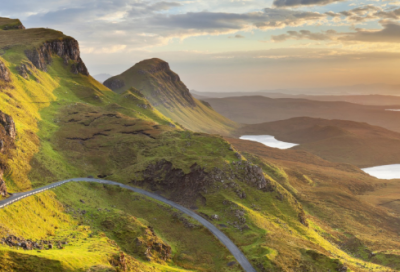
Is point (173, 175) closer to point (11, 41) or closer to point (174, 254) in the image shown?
point (174, 254)

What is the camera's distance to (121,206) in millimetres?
89688

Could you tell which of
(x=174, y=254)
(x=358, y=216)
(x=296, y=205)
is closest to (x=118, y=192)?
(x=174, y=254)

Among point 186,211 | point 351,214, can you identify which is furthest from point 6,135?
point 351,214

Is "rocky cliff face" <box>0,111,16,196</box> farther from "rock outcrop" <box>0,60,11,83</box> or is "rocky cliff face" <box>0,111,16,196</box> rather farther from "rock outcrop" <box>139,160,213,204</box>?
"rock outcrop" <box>0,60,11,83</box>

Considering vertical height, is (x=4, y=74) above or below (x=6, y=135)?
above

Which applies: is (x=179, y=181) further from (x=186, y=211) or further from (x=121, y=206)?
(x=121, y=206)

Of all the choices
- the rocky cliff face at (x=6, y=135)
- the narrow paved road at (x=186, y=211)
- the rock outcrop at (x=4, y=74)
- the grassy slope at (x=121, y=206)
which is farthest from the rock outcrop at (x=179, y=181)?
the rock outcrop at (x=4, y=74)

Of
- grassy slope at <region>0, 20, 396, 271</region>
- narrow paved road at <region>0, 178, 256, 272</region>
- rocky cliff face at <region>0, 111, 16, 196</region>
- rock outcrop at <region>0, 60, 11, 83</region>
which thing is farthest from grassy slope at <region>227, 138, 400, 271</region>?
rock outcrop at <region>0, 60, 11, 83</region>

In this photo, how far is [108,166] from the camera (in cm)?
11562

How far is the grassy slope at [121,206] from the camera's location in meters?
57.4

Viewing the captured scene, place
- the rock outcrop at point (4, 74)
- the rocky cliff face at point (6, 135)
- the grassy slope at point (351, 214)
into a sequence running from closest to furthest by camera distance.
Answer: the rocky cliff face at point (6, 135)
the grassy slope at point (351, 214)
the rock outcrop at point (4, 74)

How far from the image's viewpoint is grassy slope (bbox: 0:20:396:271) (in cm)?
5744

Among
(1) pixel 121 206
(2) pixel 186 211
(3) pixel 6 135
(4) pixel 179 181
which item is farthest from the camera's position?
(4) pixel 179 181

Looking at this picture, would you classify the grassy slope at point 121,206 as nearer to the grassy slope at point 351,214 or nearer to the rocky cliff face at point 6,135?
the rocky cliff face at point 6,135
